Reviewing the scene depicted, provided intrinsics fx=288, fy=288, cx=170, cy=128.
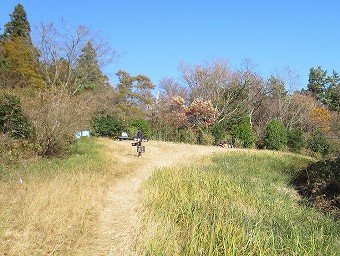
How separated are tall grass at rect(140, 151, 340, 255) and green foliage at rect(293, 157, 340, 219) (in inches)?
24.5

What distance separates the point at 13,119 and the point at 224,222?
857cm

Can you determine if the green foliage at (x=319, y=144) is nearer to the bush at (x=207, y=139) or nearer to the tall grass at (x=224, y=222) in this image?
the bush at (x=207, y=139)

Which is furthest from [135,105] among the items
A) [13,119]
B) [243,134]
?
[13,119]

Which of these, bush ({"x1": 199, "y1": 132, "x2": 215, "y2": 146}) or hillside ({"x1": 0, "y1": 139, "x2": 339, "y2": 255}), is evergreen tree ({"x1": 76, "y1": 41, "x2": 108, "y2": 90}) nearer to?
bush ({"x1": 199, "y1": 132, "x2": 215, "y2": 146})

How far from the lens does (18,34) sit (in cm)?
3055

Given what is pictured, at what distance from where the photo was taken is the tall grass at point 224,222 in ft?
12.7

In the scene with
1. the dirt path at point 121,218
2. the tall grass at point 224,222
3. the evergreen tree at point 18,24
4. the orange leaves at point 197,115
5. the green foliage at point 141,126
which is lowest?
the dirt path at point 121,218

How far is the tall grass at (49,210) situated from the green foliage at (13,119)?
2365mm

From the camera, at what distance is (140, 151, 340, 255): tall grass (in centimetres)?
388

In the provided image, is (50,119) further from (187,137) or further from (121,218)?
(187,137)

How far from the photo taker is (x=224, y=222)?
14.8 ft

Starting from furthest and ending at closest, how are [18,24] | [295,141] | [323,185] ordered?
[18,24]
[295,141]
[323,185]

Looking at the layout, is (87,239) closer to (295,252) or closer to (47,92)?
(295,252)

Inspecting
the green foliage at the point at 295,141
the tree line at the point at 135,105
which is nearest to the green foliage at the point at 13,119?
the tree line at the point at 135,105
